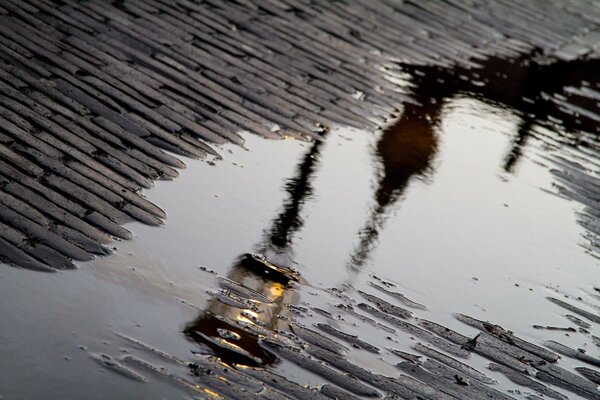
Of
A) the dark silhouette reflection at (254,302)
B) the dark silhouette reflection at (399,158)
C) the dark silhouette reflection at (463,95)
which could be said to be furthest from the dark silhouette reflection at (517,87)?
the dark silhouette reflection at (254,302)

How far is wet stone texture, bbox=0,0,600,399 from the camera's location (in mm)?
3985

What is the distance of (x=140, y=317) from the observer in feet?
12.7

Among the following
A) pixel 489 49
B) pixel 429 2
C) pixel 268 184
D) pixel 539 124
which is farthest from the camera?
pixel 429 2

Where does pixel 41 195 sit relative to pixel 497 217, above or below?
below

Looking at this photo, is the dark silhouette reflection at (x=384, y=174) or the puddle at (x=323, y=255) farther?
the dark silhouette reflection at (x=384, y=174)

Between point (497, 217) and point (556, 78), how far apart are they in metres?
3.52

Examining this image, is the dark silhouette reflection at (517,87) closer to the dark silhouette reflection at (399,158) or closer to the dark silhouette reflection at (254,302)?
the dark silhouette reflection at (399,158)

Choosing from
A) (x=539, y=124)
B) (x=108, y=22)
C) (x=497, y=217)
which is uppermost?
(x=539, y=124)

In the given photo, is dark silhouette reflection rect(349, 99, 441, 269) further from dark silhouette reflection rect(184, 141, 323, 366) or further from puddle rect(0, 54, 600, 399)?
dark silhouette reflection rect(184, 141, 323, 366)

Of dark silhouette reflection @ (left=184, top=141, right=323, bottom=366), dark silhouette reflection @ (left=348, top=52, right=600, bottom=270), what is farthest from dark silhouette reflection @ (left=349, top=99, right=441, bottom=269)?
dark silhouette reflection @ (left=184, top=141, right=323, bottom=366)

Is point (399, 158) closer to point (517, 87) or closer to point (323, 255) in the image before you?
point (323, 255)

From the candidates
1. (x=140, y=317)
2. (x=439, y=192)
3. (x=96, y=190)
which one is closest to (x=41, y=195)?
(x=96, y=190)

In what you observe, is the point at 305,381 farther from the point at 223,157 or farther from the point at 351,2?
the point at 351,2

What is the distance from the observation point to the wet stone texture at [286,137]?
399cm
